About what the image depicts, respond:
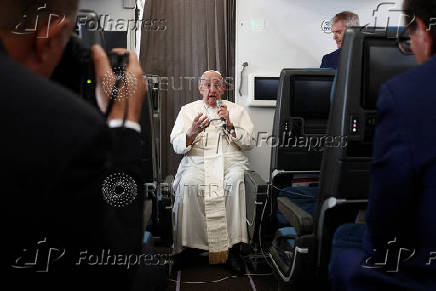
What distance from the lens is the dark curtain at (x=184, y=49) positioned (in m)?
3.75

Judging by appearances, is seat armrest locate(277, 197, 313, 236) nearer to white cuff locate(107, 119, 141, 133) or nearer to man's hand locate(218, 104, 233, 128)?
white cuff locate(107, 119, 141, 133)

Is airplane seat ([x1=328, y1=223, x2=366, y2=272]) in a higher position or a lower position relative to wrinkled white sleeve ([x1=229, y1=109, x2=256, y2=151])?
lower

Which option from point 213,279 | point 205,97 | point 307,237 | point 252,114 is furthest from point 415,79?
point 252,114

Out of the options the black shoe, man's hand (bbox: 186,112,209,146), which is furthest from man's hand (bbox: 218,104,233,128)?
the black shoe

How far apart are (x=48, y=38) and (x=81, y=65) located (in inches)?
7.5

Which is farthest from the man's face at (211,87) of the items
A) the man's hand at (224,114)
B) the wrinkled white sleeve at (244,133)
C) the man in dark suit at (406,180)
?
the man in dark suit at (406,180)

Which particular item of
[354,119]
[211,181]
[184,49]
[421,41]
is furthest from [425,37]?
[184,49]

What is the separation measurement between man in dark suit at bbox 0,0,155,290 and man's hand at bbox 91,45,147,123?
17 cm

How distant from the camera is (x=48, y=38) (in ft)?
2.14

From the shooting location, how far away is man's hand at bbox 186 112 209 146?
299 centimetres

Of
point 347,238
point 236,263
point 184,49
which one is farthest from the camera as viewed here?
point 184,49

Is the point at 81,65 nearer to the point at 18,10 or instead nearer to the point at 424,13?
the point at 18,10

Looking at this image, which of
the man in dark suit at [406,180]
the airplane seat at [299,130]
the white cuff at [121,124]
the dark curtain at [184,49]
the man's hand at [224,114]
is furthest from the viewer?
the dark curtain at [184,49]

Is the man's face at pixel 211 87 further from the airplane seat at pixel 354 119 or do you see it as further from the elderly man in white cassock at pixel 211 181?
the airplane seat at pixel 354 119
